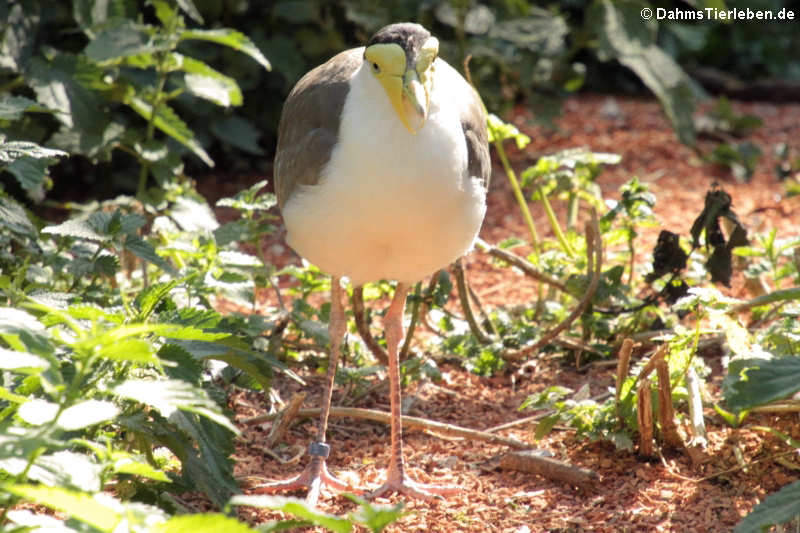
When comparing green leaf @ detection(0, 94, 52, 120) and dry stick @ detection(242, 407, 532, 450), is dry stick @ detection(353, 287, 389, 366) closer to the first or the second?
dry stick @ detection(242, 407, 532, 450)

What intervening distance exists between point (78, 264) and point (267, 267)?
92 cm

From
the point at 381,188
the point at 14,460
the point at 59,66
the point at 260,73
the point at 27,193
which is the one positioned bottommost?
the point at 14,460

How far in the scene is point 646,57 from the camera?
6824 mm

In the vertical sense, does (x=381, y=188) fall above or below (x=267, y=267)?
below

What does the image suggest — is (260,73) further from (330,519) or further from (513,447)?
(330,519)

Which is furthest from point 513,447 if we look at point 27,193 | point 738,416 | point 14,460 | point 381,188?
point 27,193

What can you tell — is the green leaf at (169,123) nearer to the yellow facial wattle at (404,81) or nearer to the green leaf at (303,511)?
the yellow facial wattle at (404,81)

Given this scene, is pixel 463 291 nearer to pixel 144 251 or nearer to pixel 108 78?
pixel 144 251

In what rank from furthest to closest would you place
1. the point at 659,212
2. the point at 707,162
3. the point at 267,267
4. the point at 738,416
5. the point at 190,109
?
the point at 707,162 < the point at 190,109 < the point at 659,212 < the point at 267,267 < the point at 738,416

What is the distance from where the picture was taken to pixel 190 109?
688cm

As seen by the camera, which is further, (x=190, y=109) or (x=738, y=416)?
(x=190, y=109)

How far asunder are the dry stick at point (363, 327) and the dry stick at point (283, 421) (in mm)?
521

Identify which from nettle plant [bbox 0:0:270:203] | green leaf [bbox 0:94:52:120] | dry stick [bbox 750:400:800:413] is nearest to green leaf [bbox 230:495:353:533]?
dry stick [bbox 750:400:800:413]

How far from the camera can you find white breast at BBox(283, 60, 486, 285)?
321 centimetres
